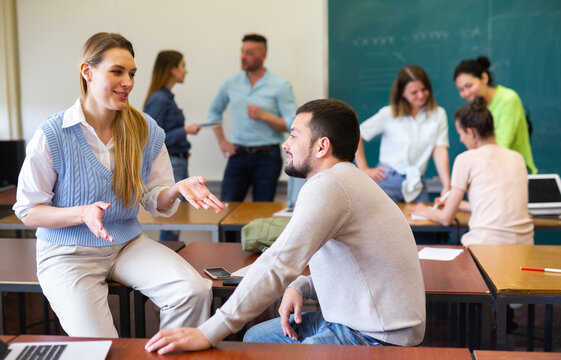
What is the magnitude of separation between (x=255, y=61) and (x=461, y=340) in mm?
2506

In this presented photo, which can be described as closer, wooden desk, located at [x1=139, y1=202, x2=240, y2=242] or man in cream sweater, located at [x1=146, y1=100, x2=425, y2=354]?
man in cream sweater, located at [x1=146, y1=100, x2=425, y2=354]

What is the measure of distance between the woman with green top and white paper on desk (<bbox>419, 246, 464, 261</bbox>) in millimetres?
1567

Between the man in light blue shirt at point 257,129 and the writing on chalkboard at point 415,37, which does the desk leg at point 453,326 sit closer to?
the man in light blue shirt at point 257,129

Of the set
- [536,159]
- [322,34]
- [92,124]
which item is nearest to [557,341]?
[536,159]

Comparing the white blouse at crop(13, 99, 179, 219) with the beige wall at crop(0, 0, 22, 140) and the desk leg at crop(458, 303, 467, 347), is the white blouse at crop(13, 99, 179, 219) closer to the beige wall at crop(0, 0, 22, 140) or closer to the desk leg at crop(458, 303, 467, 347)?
the desk leg at crop(458, 303, 467, 347)

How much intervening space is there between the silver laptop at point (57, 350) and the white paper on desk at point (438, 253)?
57.6 inches

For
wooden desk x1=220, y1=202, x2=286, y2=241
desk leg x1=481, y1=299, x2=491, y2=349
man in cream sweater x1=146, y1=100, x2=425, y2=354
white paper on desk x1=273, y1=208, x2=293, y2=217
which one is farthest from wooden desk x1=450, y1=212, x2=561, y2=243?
man in cream sweater x1=146, y1=100, x2=425, y2=354

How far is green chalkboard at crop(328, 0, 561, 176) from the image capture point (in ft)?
16.5

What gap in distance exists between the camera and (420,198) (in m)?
4.04

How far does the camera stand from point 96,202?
211cm

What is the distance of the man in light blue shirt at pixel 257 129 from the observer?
4.57 metres

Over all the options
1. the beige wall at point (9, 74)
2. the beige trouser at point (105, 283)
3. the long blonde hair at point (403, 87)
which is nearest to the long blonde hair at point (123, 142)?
the beige trouser at point (105, 283)

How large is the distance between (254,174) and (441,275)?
2508 millimetres

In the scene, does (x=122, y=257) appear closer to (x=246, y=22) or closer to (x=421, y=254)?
(x=421, y=254)
